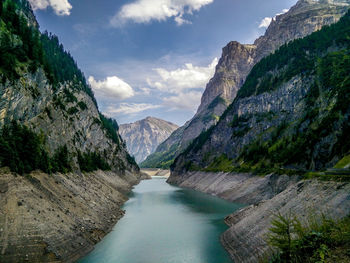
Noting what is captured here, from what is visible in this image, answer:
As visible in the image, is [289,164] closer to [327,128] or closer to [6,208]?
[327,128]

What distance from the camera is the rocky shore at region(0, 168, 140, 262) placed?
25.2m

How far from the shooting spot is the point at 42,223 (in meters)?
28.5

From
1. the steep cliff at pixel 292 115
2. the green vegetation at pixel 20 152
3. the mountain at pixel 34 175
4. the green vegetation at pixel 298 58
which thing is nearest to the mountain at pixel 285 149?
the steep cliff at pixel 292 115

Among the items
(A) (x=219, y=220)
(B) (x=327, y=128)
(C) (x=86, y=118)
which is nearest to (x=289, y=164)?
(B) (x=327, y=128)

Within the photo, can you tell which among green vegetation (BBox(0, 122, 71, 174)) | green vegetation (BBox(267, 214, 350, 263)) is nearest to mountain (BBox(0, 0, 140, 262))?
green vegetation (BBox(0, 122, 71, 174))

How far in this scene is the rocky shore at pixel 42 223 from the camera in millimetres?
25177

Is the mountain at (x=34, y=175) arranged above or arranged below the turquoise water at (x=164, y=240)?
above

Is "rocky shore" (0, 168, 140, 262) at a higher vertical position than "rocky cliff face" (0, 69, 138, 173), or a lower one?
lower

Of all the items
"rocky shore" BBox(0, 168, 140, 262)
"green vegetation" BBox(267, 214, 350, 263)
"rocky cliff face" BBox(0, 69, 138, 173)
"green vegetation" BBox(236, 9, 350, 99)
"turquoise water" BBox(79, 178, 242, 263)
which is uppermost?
"green vegetation" BBox(236, 9, 350, 99)

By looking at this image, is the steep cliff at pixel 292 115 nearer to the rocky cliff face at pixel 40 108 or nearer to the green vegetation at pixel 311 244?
the green vegetation at pixel 311 244

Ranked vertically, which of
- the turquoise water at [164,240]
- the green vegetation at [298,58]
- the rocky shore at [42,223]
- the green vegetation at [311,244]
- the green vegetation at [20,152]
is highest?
the green vegetation at [298,58]

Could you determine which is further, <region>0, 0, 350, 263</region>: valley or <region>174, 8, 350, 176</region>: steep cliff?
<region>174, 8, 350, 176</region>: steep cliff

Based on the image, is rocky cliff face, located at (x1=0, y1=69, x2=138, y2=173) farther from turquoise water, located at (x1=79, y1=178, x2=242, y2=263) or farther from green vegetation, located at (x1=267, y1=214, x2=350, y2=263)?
green vegetation, located at (x1=267, y1=214, x2=350, y2=263)

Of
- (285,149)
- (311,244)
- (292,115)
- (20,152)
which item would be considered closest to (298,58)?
(292,115)
